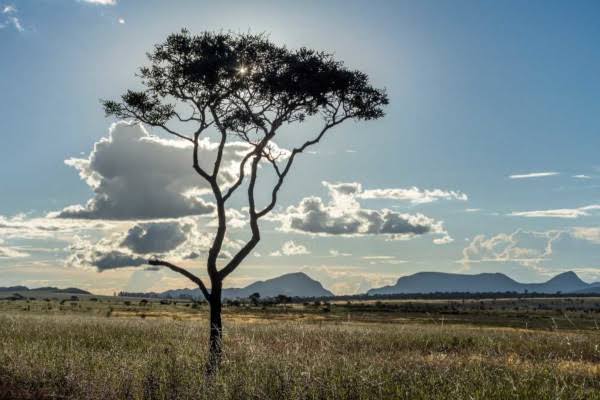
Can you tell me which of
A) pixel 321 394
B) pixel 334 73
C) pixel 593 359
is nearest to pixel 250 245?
pixel 334 73

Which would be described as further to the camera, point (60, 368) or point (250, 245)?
point (250, 245)

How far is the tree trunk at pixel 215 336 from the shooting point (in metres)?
15.5

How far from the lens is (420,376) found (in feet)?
39.8

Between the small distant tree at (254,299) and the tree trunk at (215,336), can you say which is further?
the small distant tree at (254,299)

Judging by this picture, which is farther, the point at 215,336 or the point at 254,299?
the point at 254,299

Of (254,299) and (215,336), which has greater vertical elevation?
(215,336)

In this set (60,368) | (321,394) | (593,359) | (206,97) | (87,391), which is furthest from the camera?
(593,359)

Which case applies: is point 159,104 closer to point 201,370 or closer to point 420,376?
point 201,370

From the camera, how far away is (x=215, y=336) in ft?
60.4

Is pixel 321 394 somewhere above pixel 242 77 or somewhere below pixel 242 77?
below

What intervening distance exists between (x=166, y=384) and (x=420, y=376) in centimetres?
520

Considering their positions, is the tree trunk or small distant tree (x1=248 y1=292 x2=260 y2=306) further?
small distant tree (x1=248 y1=292 x2=260 y2=306)

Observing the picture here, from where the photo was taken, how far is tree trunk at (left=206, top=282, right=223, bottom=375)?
1552 cm

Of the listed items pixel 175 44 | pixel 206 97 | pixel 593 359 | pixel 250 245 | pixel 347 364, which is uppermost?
pixel 175 44
